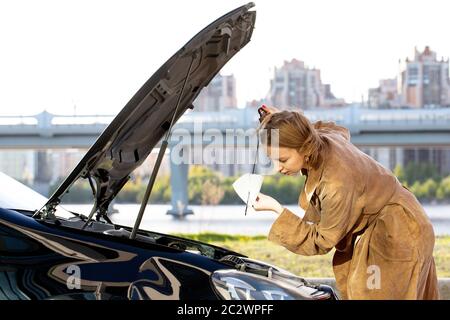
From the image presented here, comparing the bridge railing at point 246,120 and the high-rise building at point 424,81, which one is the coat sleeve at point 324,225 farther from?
the high-rise building at point 424,81

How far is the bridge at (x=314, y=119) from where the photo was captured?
31859 mm

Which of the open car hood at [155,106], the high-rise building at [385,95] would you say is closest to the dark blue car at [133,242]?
the open car hood at [155,106]

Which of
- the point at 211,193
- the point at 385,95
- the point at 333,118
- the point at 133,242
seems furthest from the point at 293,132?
the point at 385,95

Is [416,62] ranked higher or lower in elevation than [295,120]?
higher

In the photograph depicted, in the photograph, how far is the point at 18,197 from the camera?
3.67 metres

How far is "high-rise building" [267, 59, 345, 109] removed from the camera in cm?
4416

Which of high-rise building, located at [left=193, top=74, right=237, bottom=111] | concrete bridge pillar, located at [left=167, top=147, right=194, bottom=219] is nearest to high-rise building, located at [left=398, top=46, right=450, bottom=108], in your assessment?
high-rise building, located at [left=193, top=74, right=237, bottom=111]

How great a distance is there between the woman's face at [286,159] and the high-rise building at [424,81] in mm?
41888

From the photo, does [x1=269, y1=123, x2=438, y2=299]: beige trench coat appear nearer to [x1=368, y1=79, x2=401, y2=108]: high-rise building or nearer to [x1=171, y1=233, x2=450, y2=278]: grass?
[x1=171, y1=233, x2=450, y2=278]: grass

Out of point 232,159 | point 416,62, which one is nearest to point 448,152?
point 416,62

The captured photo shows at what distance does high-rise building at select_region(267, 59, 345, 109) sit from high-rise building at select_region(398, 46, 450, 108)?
454 cm

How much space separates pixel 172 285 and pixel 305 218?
105 centimetres
